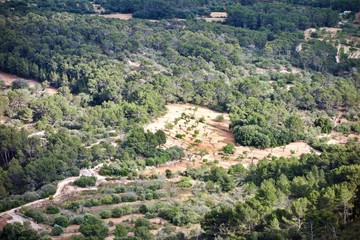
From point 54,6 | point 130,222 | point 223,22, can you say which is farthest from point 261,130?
point 54,6

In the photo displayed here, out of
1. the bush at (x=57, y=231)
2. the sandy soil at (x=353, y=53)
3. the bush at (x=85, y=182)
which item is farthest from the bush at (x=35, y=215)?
the sandy soil at (x=353, y=53)

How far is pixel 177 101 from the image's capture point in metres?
59.6

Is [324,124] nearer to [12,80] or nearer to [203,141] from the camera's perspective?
[203,141]

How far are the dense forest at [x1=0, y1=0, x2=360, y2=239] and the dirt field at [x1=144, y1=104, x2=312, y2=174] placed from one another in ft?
2.29

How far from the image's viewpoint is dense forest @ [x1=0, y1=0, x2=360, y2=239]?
110 ft

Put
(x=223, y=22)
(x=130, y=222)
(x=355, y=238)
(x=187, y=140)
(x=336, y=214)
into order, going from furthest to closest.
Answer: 1. (x=223, y=22)
2. (x=187, y=140)
3. (x=130, y=222)
4. (x=336, y=214)
5. (x=355, y=238)

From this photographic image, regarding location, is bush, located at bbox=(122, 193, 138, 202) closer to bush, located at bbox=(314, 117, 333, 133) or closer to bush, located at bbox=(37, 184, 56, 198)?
bush, located at bbox=(37, 184, 56, 198)

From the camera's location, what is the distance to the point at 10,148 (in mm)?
46750

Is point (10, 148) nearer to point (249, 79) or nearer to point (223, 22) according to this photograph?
point (249, 79)

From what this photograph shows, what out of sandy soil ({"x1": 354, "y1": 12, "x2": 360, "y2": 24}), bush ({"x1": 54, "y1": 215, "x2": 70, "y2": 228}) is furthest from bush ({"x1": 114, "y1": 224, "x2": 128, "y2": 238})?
sandy soil ({"x1": 354, "y1": 12, "x2": 360, "y2": 24})

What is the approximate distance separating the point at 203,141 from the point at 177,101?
29.4ft

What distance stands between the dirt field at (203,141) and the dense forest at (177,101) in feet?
2.29

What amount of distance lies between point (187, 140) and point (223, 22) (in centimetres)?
4223

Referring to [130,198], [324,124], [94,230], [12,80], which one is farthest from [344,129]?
[12,80]
